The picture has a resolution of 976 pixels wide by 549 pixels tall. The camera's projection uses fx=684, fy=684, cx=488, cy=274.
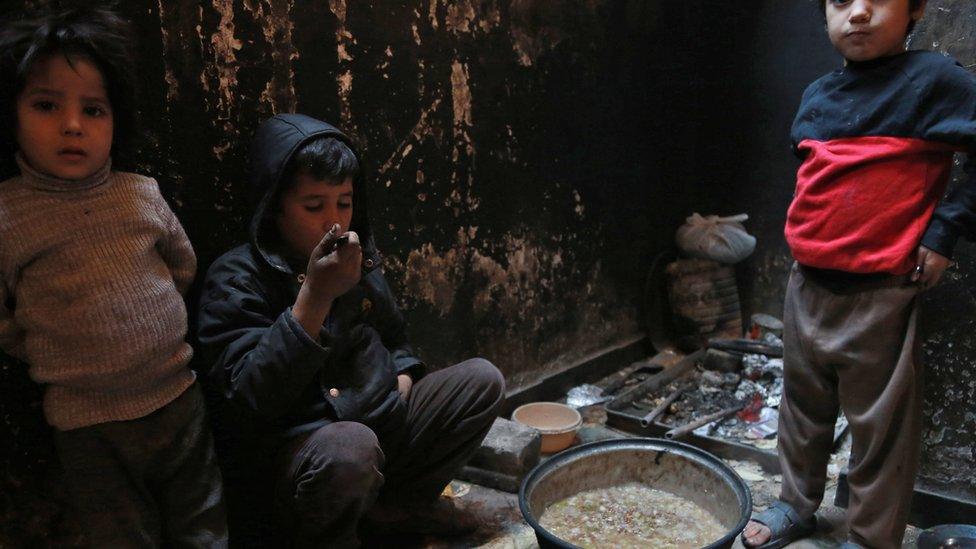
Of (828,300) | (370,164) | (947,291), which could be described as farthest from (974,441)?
(370,164)

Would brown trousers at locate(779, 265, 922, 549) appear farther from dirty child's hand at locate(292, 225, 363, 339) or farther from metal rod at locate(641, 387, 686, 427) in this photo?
dirty child's hand at locate(292, 225, 363, 339)

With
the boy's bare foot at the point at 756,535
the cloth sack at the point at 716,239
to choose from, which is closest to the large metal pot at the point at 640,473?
the boy's bare foot at the point at 756,535

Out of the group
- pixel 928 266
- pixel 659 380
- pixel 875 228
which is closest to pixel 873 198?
pixel 875 228

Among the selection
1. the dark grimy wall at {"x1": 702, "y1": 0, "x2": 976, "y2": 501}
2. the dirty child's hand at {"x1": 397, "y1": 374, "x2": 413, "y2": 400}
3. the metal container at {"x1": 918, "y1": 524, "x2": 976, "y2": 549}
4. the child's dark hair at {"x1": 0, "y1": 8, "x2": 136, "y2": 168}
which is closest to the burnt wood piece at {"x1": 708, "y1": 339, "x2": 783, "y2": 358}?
the dark grimy wall at {"x1": 702, "y1": 0, "x2": 976, "y2": 501}

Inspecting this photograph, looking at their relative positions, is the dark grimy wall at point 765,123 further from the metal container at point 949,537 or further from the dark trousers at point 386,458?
the dark trousers at point 386,458

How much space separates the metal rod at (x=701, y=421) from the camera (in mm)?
2931

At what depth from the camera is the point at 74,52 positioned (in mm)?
1529

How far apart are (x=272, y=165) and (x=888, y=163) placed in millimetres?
1755

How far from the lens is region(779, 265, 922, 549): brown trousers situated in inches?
78.9

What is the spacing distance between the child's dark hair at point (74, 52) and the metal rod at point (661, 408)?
2.37 meters

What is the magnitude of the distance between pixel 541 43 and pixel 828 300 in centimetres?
187

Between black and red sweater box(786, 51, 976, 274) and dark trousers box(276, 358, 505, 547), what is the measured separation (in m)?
1.18

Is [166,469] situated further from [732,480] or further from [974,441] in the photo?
[974,441]

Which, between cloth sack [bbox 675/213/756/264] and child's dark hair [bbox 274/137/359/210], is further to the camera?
cloth sack [bbox 675/213/756/264]
